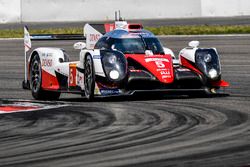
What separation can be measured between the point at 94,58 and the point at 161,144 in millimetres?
5575

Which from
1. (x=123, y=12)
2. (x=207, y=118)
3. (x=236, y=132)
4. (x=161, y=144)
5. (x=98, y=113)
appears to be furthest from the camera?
(x=123, y=12)

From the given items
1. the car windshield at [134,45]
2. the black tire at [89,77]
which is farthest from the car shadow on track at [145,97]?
the car windshield at [134,45]

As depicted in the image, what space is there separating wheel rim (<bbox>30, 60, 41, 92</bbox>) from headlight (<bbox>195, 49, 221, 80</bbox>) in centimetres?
309

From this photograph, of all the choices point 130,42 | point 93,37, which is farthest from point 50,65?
point 130,42

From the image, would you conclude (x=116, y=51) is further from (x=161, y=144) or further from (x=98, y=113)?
(x=161, y=144)

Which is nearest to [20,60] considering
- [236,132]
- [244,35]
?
[244,35]

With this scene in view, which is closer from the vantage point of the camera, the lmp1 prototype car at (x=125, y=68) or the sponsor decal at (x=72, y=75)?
the lmp1 prototype car at (x=125, y=68)

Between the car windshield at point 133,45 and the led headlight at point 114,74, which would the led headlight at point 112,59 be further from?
the car windshield at point 133,45

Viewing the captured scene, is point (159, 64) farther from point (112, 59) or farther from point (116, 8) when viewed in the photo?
point (116, 8)

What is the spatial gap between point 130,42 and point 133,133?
17.3 ft

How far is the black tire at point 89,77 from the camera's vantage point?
1457 centimetres

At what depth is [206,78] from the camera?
1480cm

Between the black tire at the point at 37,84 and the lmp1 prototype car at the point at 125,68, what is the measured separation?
0.06 ft

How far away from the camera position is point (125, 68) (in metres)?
14.5
